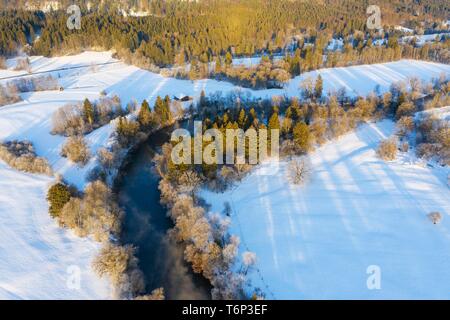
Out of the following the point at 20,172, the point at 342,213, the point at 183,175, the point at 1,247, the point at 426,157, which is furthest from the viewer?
the point at 426,157

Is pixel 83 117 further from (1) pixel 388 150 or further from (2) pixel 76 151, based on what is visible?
(1) pixel 388 150


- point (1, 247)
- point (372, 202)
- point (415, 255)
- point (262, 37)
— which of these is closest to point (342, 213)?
point (372, 202)

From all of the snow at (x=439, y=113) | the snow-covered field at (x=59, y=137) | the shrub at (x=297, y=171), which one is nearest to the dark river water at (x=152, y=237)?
the snow-covered field at (x=59, y=137)

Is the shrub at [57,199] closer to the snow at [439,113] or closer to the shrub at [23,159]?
the shrub at [23,159]

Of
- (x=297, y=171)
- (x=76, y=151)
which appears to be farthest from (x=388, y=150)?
(x=76, y=151)

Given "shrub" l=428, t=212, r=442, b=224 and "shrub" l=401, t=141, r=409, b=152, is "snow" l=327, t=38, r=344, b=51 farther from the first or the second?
"shrub" l=428, t=212, r=442, b=224

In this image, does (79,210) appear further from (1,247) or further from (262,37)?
(262,37)
